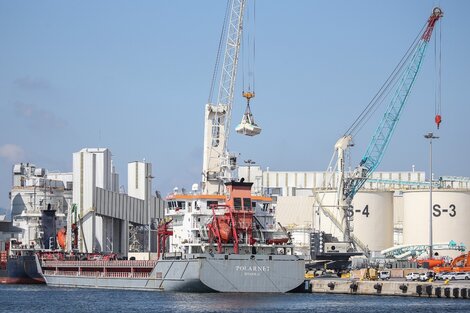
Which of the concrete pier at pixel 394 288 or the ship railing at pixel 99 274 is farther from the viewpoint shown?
the ship railing at pixel 99 274

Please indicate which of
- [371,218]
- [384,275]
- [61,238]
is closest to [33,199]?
[61,238]

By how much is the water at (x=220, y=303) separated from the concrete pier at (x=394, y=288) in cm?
119

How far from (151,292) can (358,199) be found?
65.1 metres

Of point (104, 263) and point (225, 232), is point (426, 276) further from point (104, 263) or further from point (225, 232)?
point (104, 263)

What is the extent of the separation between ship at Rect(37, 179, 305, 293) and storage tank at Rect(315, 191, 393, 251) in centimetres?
5795

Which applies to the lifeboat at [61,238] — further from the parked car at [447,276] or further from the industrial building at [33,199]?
the parked car at [447,276]

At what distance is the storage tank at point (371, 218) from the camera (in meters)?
144

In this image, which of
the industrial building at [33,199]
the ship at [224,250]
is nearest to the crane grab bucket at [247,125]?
the ship at [224,250]

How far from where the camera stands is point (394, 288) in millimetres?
79938

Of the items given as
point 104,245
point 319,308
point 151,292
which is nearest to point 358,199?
point 104,245

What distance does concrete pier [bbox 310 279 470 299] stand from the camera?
7575 cm

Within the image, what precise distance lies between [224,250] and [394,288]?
12.4 m

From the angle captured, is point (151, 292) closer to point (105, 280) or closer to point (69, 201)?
point (105, 280)

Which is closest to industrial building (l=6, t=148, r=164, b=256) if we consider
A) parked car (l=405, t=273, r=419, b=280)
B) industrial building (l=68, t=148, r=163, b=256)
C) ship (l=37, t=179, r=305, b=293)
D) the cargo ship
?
industrial building (l=68, t=148, r=163, b=256)
